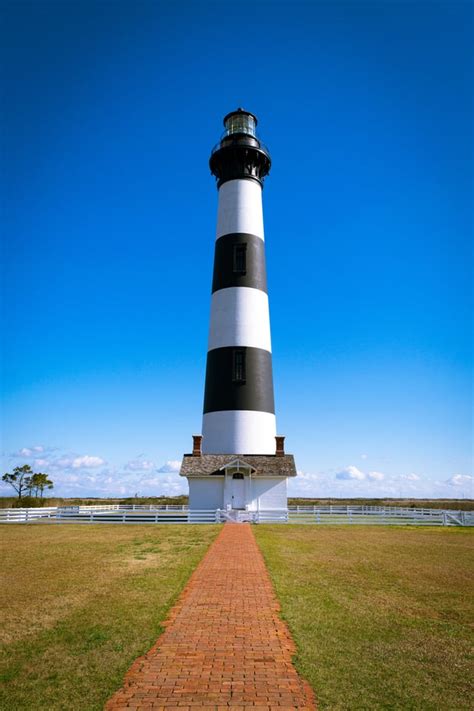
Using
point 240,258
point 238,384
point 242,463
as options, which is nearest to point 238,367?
point 238,384

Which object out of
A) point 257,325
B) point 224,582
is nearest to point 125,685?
point 224,582

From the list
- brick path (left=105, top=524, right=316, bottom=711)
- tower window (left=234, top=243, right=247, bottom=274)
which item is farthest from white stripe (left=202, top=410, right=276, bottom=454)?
brick path (left=105, top=524, right=316, bottom=711)

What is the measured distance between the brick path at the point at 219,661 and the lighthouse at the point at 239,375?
16417mm

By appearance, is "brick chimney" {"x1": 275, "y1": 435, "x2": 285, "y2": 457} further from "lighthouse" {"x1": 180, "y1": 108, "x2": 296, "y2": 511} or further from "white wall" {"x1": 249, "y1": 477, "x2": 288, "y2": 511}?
"white wall" {"x1": 249, "y1": 477, "x2": 288, "y2": 511}

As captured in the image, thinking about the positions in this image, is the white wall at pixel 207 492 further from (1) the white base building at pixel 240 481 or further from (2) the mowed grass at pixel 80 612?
(2) the mowed grass at pixel 80 612

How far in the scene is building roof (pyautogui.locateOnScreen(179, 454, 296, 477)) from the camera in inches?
1040

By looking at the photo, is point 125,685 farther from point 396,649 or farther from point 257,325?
point 257,325

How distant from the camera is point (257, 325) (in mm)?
28188

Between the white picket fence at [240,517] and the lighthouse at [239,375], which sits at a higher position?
the lighthouse at [239,375]

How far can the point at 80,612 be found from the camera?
8.62 meters

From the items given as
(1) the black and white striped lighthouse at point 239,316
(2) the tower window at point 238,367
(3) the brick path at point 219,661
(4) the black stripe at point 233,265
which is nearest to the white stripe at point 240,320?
(1) the black and white striped lighthouse at point 239,316

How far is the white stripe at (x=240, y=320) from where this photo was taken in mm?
27797

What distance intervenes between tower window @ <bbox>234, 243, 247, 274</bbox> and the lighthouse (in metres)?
0.06

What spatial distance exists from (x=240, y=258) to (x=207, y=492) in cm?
1332
